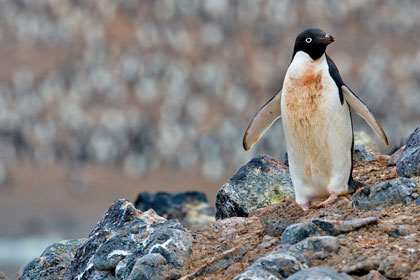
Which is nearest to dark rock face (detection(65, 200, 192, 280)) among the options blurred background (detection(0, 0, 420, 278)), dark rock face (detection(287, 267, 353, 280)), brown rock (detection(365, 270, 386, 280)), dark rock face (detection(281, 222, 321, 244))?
dark rock face (detection(281, 222, 321, 244))

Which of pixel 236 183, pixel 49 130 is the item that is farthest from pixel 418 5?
pixel 236 183

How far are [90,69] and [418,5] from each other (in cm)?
1811

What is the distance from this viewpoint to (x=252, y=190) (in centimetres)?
682

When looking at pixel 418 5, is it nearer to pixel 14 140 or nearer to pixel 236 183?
pixel 14 140

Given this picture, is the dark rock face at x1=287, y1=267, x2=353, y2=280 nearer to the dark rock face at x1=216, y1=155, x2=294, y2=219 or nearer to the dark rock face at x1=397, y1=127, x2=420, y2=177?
the dark rock face at x1=397, y1=127, x2=420, y2=177

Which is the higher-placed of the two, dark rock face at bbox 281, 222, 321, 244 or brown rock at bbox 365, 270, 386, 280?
dark rock face at bbox 281, 222, 321, 244

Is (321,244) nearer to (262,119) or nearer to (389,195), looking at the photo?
(389,195)

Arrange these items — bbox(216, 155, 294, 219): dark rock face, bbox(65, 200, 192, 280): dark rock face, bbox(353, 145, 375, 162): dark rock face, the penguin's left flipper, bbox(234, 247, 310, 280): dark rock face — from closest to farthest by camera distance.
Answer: bbox(234, 247, 310, 280): dark rock face → bbox(65, 200, 192, 280): dark rock face → the penguin's left flipper → bbox(216, 155, 294, 219): dark rock face → bbox(353, 145, 375, 162): dark rock face

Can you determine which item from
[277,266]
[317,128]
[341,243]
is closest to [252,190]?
[317,128]

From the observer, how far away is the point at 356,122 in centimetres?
2989

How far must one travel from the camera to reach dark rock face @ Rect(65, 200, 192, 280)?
5363mm

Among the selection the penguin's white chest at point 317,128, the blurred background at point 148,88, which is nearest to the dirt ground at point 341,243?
the penguin's white chest at point 317,128

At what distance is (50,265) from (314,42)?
97.9 inches

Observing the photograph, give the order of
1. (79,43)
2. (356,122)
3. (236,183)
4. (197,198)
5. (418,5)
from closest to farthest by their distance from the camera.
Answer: (236,183) → (197,198) → (356,122) → (79,43) → (418,5)
